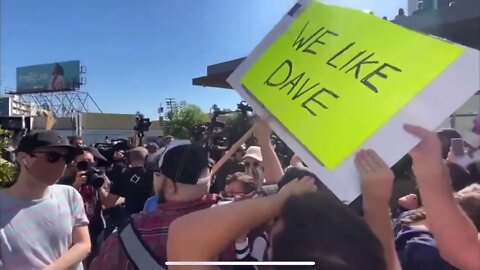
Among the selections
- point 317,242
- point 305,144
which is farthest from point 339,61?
point 317,242

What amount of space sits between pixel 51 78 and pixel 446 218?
156 ft

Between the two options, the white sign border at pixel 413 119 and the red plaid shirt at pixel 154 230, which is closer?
the white sign border at pixel 413 119

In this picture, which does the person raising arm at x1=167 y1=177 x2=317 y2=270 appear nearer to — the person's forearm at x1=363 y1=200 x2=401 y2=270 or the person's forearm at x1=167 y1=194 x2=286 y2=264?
the person's forearm at x1=167 y1=194 x2=286 y2=264

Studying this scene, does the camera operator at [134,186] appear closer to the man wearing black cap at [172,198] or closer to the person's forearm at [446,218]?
the man wearing black cap at [172,198]

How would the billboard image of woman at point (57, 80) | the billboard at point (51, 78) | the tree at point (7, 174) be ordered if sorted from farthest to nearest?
the billboard image of woman at point (57, 80) < the billboard at point (51, 78) < the tree at point (7, 174)

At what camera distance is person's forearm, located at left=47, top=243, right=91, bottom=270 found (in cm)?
187

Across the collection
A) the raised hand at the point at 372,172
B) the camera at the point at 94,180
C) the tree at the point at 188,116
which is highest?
the tree at the point at 188,116

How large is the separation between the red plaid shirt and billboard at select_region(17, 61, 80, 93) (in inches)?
1675

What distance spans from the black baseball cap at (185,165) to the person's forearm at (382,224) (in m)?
0.49

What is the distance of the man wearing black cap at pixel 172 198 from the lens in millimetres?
1297

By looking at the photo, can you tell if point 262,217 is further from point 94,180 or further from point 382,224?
point 94,180

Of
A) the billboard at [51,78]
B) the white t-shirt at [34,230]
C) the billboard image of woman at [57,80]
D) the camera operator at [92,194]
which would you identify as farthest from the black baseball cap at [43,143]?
the billboard image of woman at [57,80]

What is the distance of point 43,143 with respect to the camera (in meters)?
1.89

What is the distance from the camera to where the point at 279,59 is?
105 cm
